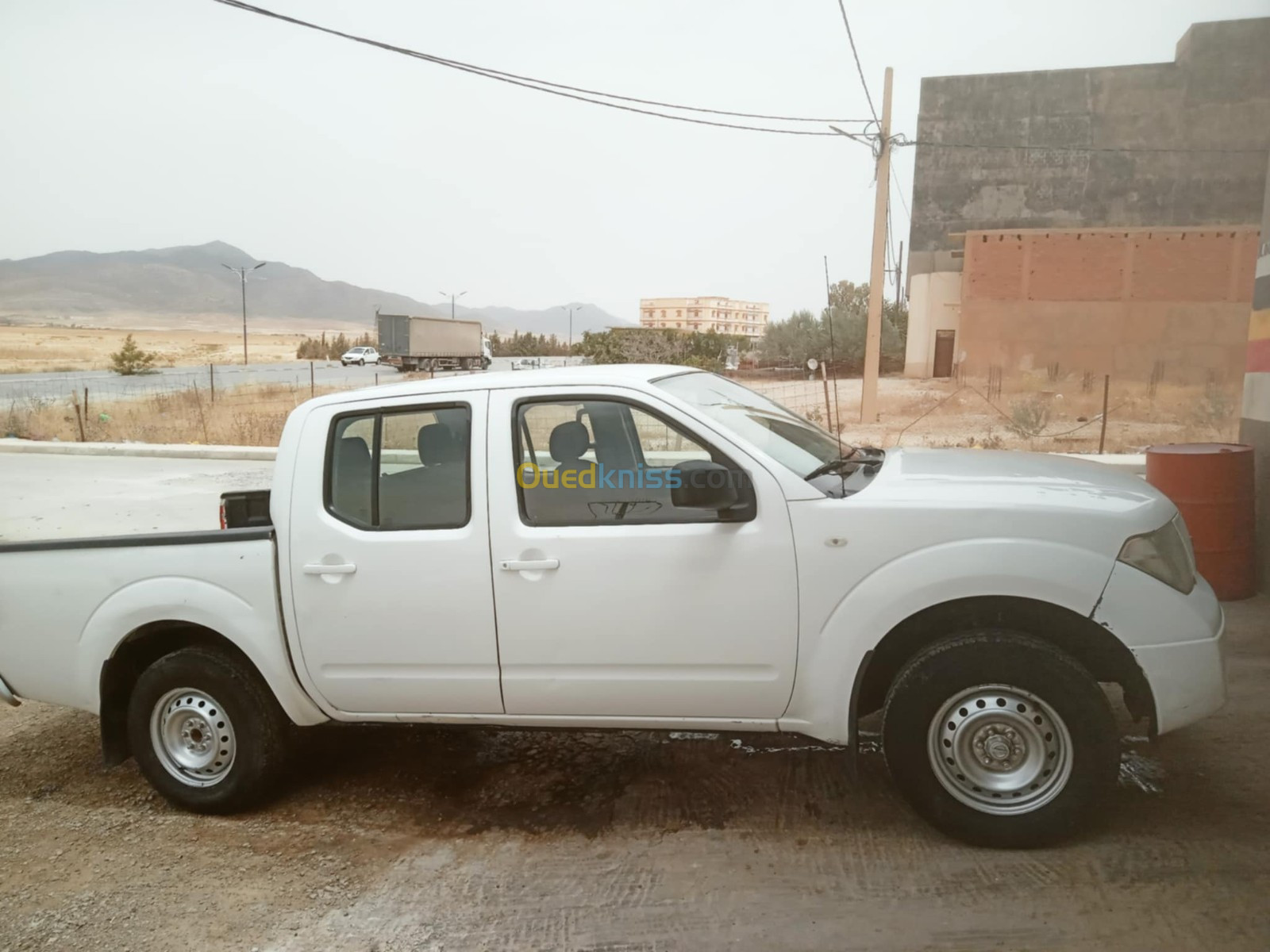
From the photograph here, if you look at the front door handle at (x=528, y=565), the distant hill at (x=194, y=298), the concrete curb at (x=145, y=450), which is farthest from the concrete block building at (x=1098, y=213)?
the front door handle at (x=528, y=565)

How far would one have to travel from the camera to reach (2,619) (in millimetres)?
3971

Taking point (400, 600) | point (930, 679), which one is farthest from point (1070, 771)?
point (400, 600)

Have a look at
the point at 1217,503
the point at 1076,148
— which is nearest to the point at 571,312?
the point at 1217,503

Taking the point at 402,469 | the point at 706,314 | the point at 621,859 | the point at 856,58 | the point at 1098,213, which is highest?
the point at 856,58

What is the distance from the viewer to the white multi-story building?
450 inches

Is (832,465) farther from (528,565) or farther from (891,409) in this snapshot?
(891,409)

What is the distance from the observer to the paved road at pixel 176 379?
15359mm

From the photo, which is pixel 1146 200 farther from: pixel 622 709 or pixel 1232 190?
pixel 622 709

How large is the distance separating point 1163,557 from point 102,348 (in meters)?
27.0

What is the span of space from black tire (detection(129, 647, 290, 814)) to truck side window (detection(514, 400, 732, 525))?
4.69ft

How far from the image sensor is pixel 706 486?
10.1 feet

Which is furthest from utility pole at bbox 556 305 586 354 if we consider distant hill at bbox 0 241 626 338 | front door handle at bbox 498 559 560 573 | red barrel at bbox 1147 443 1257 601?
front door handle at bbox 498 559 560 573

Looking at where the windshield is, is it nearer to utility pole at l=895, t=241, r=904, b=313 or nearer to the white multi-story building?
the white multi-story building

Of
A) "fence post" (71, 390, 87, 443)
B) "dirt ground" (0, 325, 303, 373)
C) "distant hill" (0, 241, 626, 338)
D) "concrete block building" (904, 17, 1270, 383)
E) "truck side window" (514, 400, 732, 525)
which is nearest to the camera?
"truck side window" (514, 400, 732, 525)
